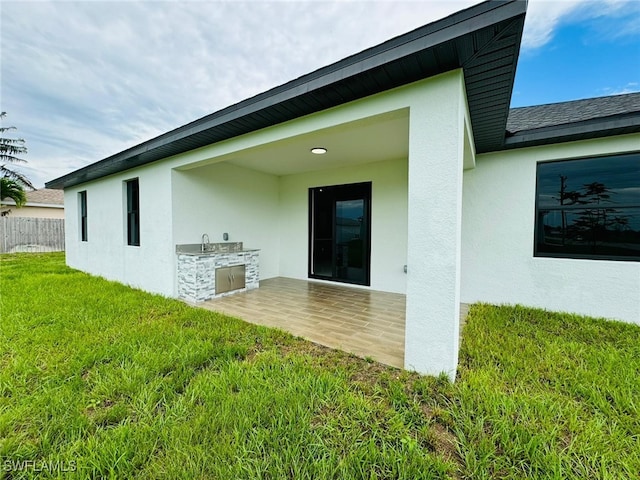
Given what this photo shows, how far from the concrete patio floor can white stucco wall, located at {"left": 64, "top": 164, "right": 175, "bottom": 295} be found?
151 centimetres

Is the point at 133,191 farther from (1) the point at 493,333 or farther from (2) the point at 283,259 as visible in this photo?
(1) the point at 493,333

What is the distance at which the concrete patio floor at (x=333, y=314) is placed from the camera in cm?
319

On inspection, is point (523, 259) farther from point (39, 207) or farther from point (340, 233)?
point (39, 207)

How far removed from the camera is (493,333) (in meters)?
3.36

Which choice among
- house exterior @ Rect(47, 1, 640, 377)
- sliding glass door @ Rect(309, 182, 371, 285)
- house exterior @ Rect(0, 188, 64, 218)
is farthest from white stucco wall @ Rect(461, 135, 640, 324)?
house exterior @ Rect(0, 188, 64, 218)

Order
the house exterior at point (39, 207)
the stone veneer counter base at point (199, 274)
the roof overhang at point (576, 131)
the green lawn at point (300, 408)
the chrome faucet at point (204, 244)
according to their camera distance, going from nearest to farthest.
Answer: the green lawn at point (300, 408) → the roof overhang at point (576, 131) → the stone veneer counter base at point (199, 274) → the chrome faucet at point (204, 244) → the house exterior at point (39, 207)

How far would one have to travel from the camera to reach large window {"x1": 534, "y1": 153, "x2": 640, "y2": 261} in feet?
12.5

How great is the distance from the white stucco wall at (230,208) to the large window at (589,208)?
230 inches

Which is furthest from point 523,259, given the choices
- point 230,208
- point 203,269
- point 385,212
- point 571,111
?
point 230,208

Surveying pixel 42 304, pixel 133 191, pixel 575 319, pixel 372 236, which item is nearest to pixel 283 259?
pixel 372 236

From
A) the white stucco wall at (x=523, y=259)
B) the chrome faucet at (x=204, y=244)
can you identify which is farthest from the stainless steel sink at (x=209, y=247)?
the white stucco wall at (x=523, y=259)

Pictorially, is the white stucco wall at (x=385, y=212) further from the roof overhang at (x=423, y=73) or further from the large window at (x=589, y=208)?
the large window at (x=589, y=208)

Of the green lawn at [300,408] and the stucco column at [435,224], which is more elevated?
the stucco column at [435,224]

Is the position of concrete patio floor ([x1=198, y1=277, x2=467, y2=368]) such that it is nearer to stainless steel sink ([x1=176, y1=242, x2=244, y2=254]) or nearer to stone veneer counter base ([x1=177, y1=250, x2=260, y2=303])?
stone veneer counter base ([x1=177, y1=250, x2=260, y2=303])
